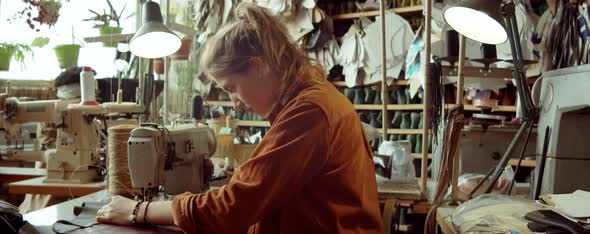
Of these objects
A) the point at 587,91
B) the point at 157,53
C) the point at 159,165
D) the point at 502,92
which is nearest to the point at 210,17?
the point at 502,92

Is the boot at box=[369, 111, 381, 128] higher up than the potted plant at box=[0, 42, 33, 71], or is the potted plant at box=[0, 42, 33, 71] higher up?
the potted plant at box=[0, 42, 33, 71]

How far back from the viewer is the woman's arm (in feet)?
4.35

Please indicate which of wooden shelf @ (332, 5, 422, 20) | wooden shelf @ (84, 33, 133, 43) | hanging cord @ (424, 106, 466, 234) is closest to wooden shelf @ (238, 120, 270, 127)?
wooden shelf @ (332, 5, 422, 20)

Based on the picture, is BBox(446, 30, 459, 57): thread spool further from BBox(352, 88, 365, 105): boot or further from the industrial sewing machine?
BBox(352, 88, 365, 105): boot

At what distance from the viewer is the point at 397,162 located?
2102 millimetres

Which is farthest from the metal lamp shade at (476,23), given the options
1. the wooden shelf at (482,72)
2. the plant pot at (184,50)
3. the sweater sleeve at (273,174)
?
the plant pot at (184,50)

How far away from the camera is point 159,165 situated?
5.25 feet

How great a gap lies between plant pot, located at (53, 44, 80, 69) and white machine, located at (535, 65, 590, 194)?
2.69m

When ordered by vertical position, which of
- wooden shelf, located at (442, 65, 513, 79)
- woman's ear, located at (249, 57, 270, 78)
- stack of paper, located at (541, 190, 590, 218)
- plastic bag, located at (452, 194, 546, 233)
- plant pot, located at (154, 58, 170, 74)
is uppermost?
plant pot, located at (154, 58, 170, 74)

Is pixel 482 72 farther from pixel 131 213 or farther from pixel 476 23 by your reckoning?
pixel 131 213

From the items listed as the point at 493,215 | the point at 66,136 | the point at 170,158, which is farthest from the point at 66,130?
the point at 493,215

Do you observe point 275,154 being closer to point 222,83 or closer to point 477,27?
point 222,83

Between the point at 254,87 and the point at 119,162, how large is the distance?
69 cm

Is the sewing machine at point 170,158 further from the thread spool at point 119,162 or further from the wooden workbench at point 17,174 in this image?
the wooden workbench at point 17,174
